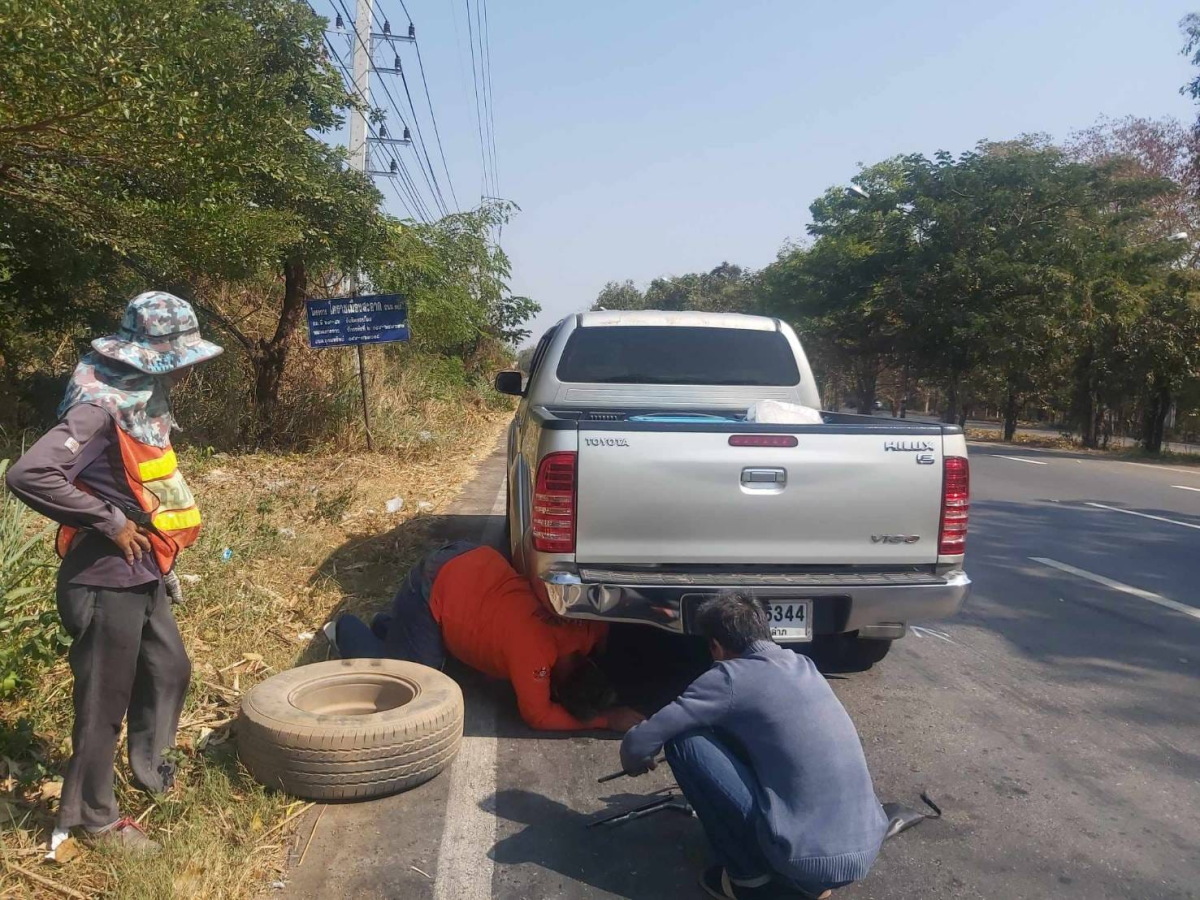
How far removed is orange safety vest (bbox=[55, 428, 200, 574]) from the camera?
121 inches

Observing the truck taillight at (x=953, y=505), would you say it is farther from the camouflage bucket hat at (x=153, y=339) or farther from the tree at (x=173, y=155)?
the tree at (x=173, y=155)

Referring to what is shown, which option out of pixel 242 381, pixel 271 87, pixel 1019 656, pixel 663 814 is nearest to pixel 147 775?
pixel 663 814

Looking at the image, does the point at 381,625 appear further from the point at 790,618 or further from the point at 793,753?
the point at 793,753

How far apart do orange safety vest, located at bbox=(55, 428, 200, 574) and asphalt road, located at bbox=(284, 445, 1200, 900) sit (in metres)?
1.18

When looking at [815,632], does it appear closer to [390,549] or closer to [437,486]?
[390,549]

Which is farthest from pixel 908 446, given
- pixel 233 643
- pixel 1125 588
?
pixel 1125 588

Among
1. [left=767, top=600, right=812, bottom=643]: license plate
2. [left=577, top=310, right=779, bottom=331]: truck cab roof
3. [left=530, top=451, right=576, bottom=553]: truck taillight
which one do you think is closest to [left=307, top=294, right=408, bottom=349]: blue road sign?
[left=577, top=310, right=779, bottom=331]: truck cab roof

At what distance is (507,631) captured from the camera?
462cm

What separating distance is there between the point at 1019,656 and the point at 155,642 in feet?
16.2

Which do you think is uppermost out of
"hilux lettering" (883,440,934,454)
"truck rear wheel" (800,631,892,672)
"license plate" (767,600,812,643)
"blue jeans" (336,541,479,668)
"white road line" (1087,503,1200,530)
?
"hilux lettering" (883,440,934,454)

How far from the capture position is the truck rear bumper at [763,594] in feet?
13.9

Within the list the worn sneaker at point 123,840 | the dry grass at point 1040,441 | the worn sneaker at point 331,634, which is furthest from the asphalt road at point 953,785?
the dry grass at point 1040,441

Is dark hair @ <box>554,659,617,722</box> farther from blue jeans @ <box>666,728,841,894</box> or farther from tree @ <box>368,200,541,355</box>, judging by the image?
tree @ <box>368,200,541,355</box>

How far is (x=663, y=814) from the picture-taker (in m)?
3.73
